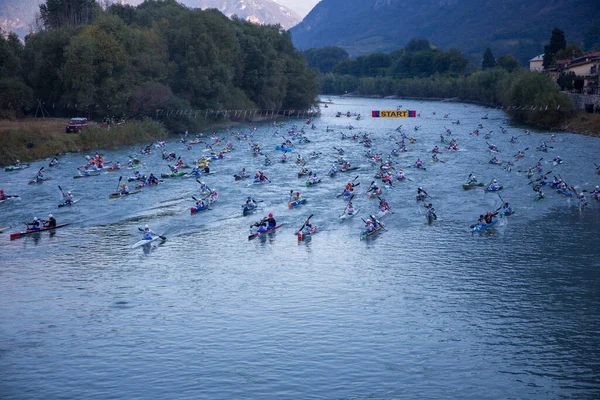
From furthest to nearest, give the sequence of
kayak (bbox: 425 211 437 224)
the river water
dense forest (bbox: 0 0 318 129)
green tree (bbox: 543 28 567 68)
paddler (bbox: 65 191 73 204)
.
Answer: green tree (bbox: 543 28 567 68) < dense forest (bbox: 0 0 318 129) < paddler (bbox: 65 191 73 204) < kayak (bbox: 425 211 437 224) < the river water

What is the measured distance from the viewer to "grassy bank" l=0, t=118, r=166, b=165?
68062 millimetres

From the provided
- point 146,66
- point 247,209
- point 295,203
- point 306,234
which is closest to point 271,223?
point 306,234

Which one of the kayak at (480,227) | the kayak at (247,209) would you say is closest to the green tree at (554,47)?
the kayak at (480,227)

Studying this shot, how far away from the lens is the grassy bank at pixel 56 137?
68.1 metres

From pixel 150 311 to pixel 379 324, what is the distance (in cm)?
1054

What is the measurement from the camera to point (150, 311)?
28.4 meters

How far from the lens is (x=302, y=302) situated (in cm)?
2948

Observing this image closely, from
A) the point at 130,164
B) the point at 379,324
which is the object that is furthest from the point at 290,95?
the point at 379,324

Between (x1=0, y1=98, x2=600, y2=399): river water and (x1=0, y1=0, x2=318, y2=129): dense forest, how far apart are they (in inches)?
1466

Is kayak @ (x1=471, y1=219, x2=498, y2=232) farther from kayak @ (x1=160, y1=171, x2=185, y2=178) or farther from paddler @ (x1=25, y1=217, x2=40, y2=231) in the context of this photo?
kayak @ (x1=160, y1=171, x2=185, y2=178)

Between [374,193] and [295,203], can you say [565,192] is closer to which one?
[374,193]

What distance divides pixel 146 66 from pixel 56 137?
2448cm

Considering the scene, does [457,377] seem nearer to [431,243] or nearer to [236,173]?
[431,243]

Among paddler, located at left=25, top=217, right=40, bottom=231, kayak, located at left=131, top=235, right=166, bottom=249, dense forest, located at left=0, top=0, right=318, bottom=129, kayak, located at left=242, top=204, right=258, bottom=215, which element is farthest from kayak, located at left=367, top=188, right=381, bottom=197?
dense forest, located at left=0, top=0, right=318, bottom=129
